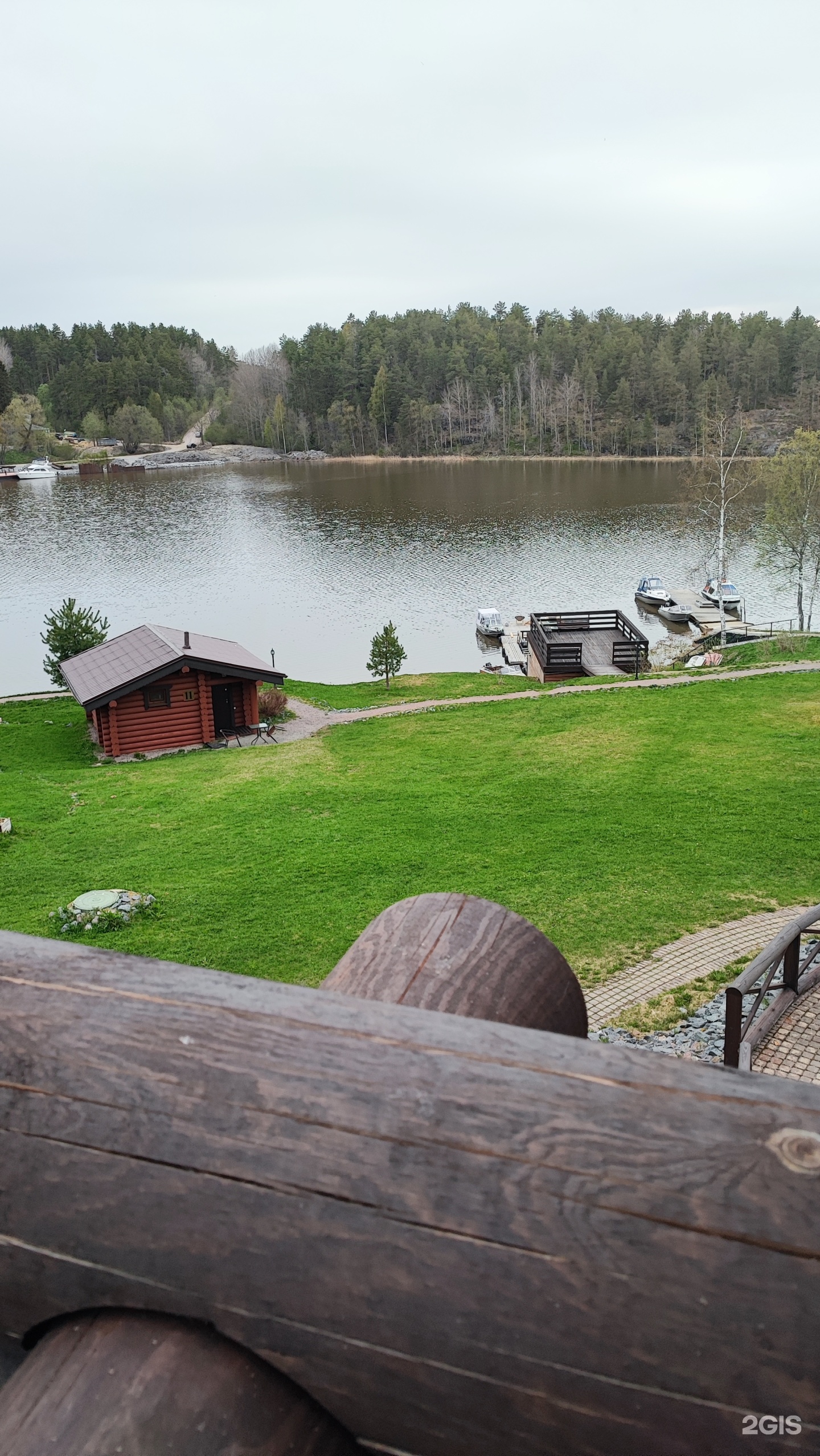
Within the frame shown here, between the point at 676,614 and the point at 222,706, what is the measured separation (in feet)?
79.8

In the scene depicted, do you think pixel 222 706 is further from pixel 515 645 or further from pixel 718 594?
pixel 718 594

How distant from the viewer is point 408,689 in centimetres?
3098

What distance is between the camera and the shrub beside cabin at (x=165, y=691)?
22625 mm

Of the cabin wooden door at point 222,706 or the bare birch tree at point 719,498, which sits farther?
the bare birch tree at point 719,498

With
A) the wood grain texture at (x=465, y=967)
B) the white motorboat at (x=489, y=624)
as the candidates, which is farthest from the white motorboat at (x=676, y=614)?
the wood grain texture at (x=465, y=967)

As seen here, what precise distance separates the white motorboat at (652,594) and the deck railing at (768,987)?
1459 inches

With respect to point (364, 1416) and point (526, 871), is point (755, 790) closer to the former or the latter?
point (526, 871)

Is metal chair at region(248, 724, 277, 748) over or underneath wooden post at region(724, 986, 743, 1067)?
underneath

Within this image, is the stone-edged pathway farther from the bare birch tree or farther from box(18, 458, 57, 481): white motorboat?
box(18, 458, 57, 481): white motorboat

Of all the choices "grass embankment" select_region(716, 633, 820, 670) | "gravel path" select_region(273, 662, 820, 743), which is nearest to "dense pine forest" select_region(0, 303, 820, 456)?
"grass embankment" select_region(716, 633, 820, 670)

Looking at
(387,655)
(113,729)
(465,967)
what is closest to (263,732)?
(113,729)

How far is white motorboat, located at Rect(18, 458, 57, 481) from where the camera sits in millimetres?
105188

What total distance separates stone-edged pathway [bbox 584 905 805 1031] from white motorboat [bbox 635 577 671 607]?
33.7m

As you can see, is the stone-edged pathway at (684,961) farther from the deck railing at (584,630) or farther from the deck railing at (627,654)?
the deck railing at (627,654)
